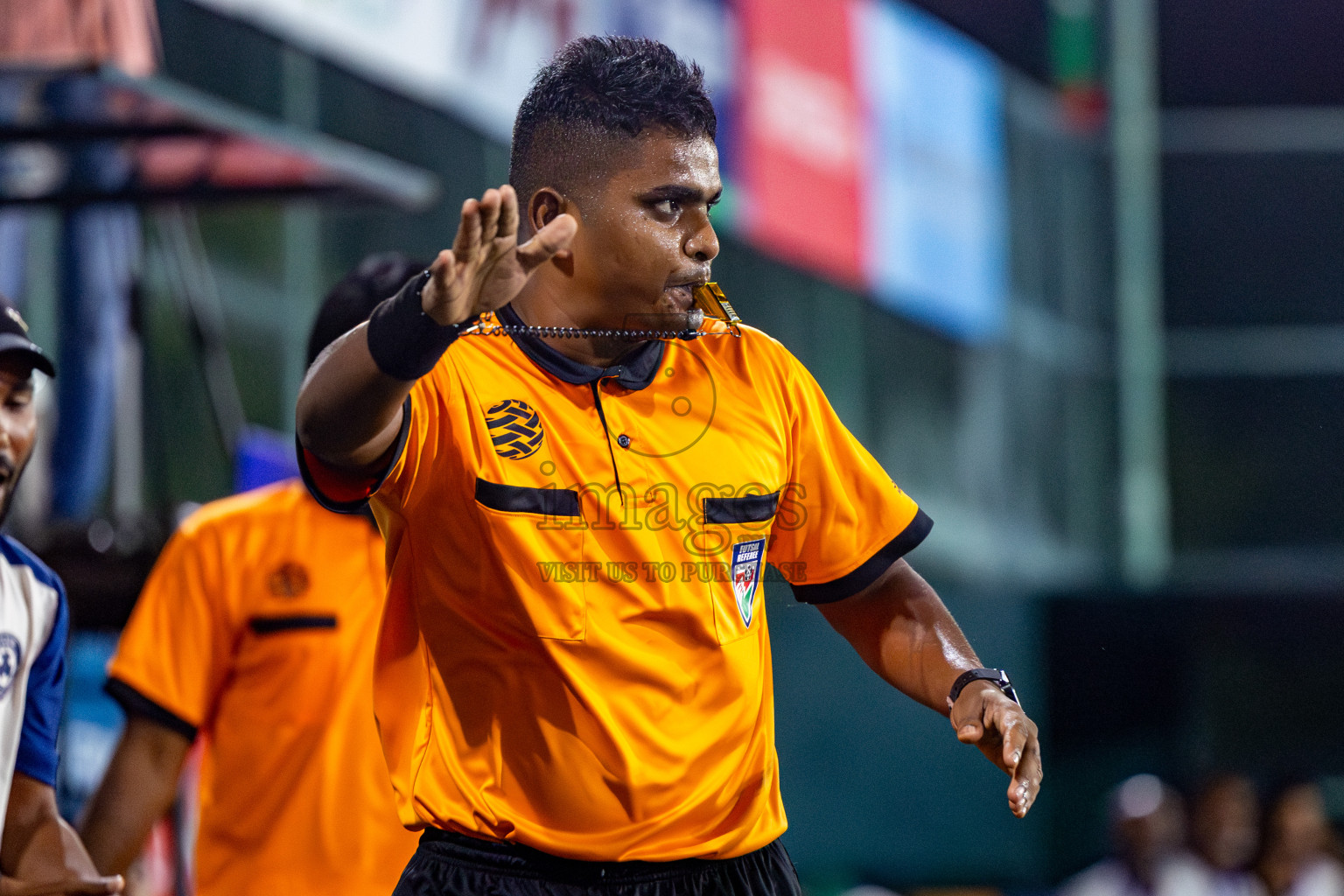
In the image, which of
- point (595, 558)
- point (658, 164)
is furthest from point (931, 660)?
point (658, 164)

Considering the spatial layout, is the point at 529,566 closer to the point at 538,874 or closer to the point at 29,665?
the point at 538,874

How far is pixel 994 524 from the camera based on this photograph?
658 inches

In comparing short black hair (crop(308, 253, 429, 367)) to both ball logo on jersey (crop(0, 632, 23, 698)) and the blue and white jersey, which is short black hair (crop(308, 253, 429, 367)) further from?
ball logo on jersey (crop(0, 632, 23, 698))

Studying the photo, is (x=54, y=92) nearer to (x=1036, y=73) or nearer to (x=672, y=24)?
(x=672, y=24)

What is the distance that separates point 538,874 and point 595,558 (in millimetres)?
438

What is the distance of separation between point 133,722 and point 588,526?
5.90ft

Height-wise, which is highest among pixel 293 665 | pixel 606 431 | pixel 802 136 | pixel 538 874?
pixel 802 136

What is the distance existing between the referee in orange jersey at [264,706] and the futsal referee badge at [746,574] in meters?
1.39

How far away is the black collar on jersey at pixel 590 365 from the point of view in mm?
2465

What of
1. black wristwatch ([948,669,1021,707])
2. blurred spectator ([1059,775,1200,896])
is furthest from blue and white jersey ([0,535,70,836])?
blurred spectator ([1059,775,1200,896])

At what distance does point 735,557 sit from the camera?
2506 millimetres

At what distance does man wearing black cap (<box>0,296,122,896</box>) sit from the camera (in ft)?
9.83

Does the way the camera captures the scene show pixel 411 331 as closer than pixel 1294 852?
Yes

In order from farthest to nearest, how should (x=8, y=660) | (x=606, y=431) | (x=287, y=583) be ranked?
1. (x=287, y=583)
2. (x=8, y=660)
3. (x=606, y=431)
